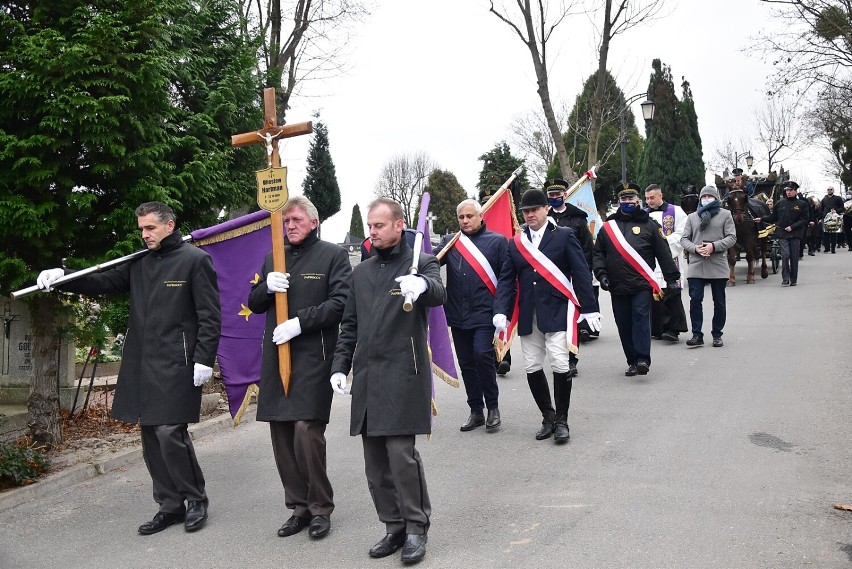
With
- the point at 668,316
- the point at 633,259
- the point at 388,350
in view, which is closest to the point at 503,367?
the point at 633,259

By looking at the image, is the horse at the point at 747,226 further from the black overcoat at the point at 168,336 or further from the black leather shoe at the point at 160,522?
the black leather shoe at the point at 160,522

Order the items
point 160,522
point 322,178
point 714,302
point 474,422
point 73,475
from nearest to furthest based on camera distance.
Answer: point 160,522 → point 73,475 → point 474,422 → point 714,302 → point 322,178

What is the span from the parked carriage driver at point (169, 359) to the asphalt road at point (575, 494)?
11.1 inches

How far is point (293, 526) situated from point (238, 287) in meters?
1.94

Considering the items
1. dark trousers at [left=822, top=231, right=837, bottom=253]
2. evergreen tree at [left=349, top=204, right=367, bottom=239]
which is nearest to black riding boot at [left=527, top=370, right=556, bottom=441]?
dark trousers at [left=822, top=231, right=837, bottom=253]

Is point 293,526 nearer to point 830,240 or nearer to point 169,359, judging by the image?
point 169,359

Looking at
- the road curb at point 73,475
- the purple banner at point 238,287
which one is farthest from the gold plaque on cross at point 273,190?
the road curb at point 73,475

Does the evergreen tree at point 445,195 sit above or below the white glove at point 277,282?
above

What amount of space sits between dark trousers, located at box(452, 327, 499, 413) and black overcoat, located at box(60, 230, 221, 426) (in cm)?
261

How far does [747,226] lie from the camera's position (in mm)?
17484

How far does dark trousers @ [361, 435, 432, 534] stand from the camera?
463cm

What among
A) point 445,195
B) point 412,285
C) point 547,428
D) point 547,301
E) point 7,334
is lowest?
point 547,428

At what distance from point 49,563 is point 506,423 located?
4.01m

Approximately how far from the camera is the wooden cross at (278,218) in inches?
200
